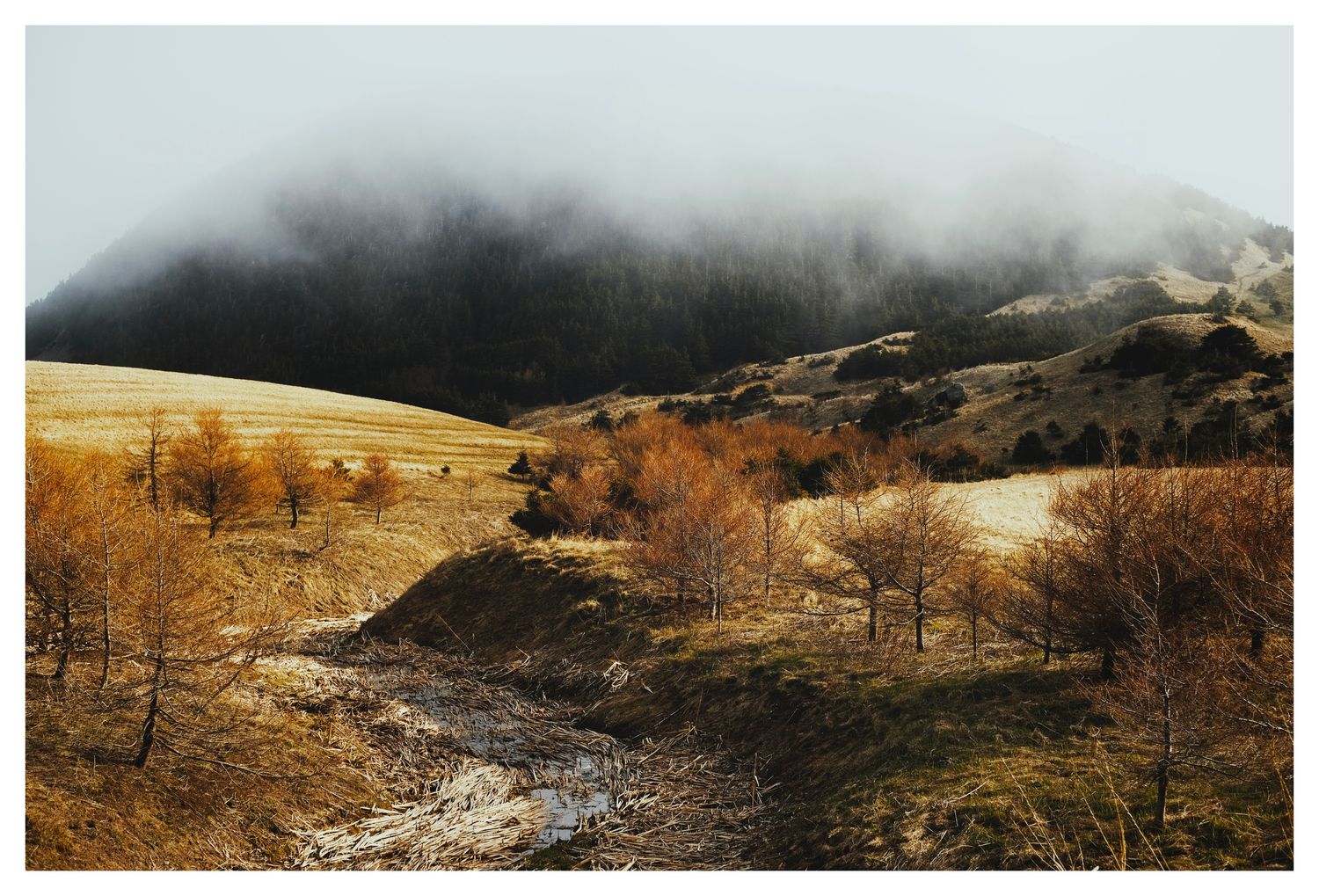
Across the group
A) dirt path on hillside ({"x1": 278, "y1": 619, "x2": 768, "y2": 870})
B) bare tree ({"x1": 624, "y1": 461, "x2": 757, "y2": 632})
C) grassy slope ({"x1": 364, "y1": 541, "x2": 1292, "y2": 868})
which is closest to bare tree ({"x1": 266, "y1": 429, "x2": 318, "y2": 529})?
grassy slope ({"x1": 364, "y1": 541, "x2": 1292, "y2": 868})

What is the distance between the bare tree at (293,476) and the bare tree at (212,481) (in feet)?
9.05

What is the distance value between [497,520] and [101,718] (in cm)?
3960

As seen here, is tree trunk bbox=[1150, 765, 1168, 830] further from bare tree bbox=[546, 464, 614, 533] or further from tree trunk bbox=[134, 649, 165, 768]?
bare tree bbox=[546, 464, 614, 533]

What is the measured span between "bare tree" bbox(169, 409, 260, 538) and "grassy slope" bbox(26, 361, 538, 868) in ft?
5.84

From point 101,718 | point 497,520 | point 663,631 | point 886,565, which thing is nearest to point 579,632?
point 663,631

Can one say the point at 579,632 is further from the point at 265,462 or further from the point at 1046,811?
the point at 265,462

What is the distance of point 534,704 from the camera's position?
21.0 meters

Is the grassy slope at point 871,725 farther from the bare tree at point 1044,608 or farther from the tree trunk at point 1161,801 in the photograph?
the bare tree at point 1044,608

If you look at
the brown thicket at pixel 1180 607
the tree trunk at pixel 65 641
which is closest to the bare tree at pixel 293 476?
the tree trunk at pixel 65 641

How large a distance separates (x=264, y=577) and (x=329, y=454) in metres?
29.1

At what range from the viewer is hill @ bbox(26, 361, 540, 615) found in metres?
38.1

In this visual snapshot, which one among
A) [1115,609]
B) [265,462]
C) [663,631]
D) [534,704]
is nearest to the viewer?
[1115,609]

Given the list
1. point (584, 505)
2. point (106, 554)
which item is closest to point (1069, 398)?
point (584, 505)

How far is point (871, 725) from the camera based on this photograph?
14.9 meters
